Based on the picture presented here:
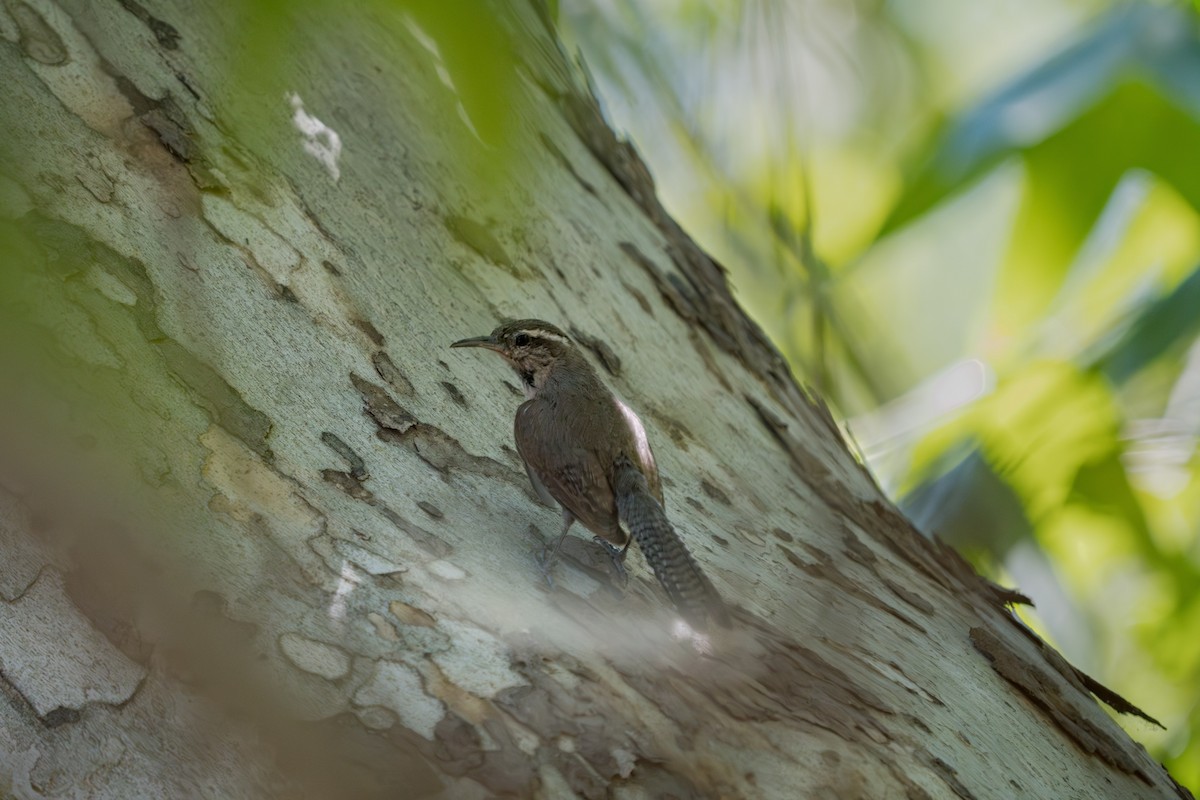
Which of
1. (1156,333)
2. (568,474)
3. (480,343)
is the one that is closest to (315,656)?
(568,474)

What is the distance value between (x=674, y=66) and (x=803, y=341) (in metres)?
1.50

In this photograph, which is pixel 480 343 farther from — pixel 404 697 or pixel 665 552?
pixel 404 697

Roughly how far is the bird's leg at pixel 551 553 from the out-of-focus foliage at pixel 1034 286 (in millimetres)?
972

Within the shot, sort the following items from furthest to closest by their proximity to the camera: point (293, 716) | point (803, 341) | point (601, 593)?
point (803, 341) → point (601, 593) → point (293, 716)

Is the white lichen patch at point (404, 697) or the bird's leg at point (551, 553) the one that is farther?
the bird's leg at point (551, 553)

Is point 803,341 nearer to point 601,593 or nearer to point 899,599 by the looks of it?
point 899,599

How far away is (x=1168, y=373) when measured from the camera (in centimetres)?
513

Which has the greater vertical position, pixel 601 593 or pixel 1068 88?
pixel 1068 88

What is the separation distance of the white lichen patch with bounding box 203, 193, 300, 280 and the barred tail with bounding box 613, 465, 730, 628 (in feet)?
3.13

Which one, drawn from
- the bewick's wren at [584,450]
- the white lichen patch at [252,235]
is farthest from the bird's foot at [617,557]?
the white lichen patch at [252,235]

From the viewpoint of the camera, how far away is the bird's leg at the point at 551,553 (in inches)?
95.5

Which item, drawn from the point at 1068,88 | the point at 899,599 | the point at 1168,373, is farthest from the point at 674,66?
the point at 1168,373

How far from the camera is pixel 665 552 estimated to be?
2.50 m

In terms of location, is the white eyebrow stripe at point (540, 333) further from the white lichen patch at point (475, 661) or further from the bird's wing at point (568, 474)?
the white lichen patch at point (475, 661)
